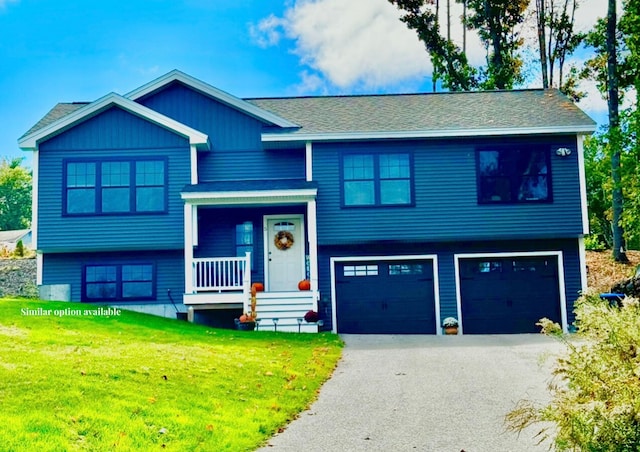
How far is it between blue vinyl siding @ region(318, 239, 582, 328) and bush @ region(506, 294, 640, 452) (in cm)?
1166

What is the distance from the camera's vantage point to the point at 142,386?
7352 mm

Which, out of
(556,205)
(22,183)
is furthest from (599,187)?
(22,183)

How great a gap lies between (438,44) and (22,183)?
154 feet

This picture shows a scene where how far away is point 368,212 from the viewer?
16297mm

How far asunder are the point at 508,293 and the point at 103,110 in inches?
456

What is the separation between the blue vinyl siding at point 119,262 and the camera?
16.4m

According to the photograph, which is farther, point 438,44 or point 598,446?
point 438,44

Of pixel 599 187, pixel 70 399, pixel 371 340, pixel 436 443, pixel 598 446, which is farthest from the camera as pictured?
pixel 599 187

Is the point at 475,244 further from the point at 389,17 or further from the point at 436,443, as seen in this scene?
the point at 389,17

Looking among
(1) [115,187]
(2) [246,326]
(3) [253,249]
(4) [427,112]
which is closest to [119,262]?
(1) [115,187]

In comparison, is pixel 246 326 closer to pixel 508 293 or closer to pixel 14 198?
pixel 508 293

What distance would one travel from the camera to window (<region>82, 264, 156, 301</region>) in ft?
53.9

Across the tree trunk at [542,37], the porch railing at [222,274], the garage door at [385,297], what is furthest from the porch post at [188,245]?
the tree trunk at [542,37]

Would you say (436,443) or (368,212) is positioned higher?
(368,212)
